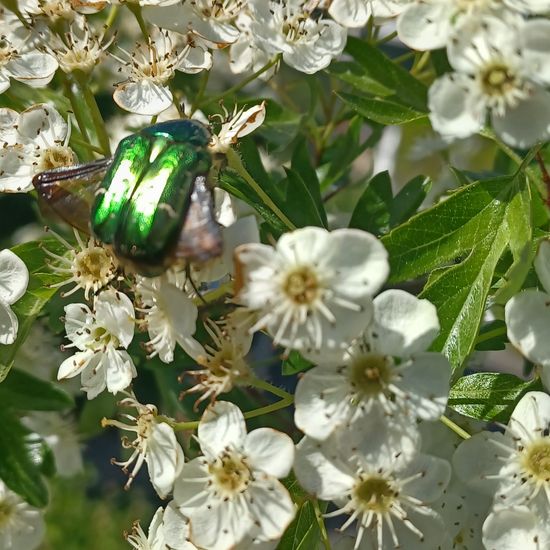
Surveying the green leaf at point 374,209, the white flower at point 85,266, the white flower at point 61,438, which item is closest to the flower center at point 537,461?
the green leaf at point 374,209

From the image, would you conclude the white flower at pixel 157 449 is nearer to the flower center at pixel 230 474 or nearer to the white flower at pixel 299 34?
the flower center at pixel 230 474

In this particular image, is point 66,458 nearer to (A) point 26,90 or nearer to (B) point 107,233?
(A) point 26,90

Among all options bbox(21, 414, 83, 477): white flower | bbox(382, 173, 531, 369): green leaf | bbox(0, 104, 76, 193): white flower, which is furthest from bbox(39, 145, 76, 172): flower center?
bbox(21, 414, 83, 477): white flower

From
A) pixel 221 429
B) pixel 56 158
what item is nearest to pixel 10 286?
pixel 56 158

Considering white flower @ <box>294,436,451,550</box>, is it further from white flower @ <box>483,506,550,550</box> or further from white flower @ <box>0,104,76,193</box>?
white flower @ <box>0,104,76,193</box>

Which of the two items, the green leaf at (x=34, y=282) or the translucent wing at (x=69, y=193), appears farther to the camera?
the green leaf at (x=34, y=282)

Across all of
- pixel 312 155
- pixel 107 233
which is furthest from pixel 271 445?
pixel 312 155
